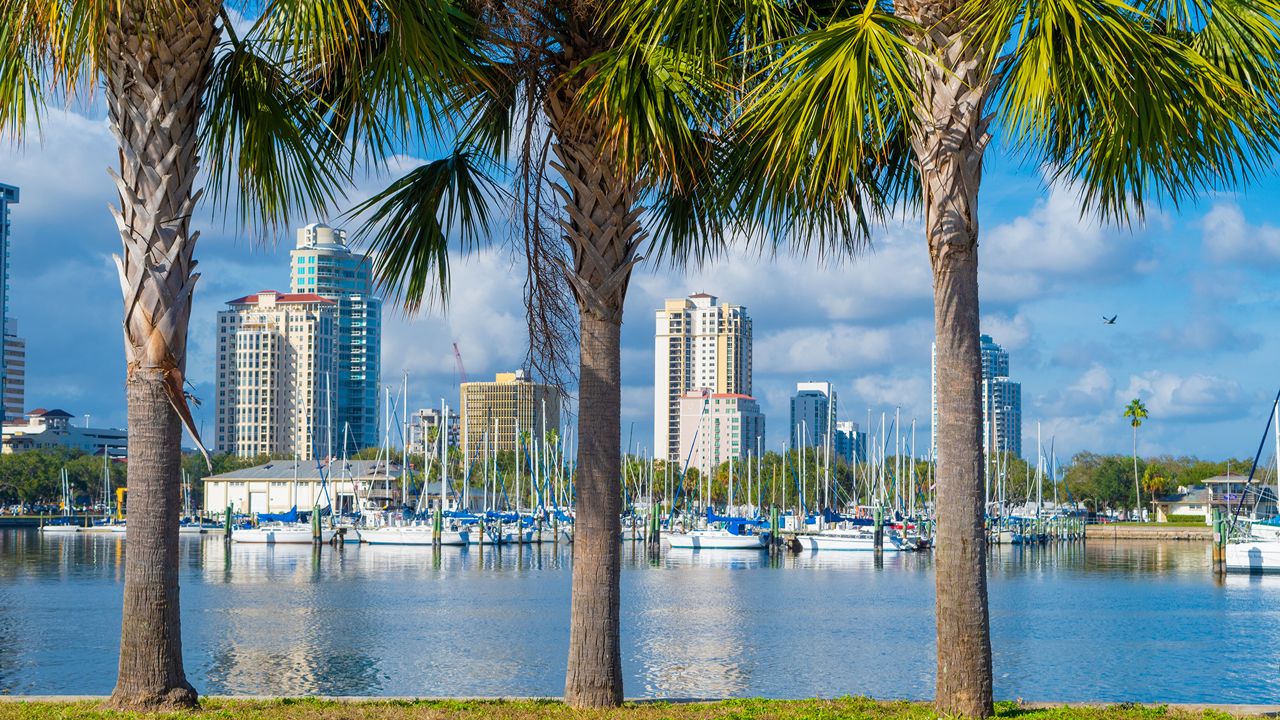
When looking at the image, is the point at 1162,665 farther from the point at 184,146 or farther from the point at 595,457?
the point at 184,146

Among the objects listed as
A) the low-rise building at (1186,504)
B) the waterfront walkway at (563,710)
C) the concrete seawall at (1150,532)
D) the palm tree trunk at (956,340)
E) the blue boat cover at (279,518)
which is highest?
the palm tree trunk at (956,340)

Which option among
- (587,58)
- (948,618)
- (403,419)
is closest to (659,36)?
(587,58)

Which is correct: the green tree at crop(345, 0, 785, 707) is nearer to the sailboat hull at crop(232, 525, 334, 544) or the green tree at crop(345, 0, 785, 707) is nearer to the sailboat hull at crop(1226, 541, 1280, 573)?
the sailboat hull at crop(1226, 541, 1280, 573)

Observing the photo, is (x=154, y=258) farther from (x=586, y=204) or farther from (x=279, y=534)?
(x=279, y=534)

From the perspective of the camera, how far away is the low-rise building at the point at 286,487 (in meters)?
152

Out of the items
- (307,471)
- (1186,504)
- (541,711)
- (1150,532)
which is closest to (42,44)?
(541,711)

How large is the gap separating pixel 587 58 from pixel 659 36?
1.30 m

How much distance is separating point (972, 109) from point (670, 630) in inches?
1466

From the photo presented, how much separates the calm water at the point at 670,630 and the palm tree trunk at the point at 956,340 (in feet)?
64.6

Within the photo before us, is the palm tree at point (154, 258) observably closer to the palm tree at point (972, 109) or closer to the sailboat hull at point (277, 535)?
the palm tree at point (972, 109)

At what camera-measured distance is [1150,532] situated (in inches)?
5438

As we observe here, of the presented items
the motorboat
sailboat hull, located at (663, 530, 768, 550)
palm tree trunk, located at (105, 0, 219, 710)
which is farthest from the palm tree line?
the motorboat

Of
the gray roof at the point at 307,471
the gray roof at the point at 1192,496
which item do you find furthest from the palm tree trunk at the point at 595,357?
the gray roof at the point at 1192,496

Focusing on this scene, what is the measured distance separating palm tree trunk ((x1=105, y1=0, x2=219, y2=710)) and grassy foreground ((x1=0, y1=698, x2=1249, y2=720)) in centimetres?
61
